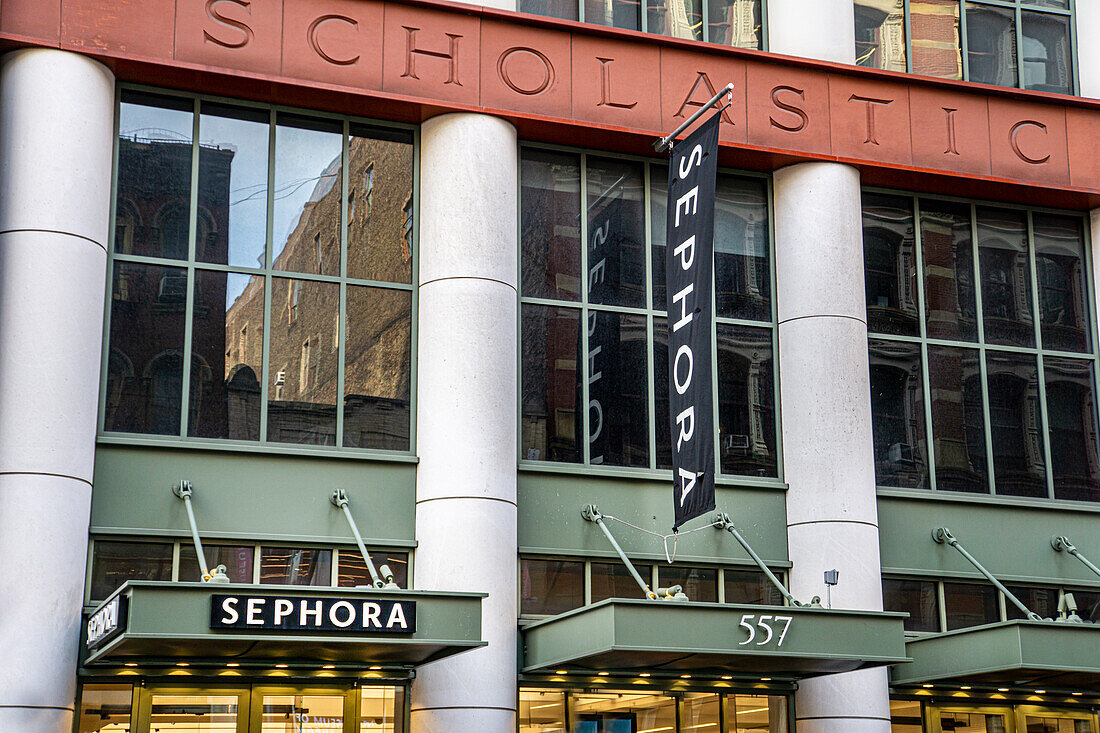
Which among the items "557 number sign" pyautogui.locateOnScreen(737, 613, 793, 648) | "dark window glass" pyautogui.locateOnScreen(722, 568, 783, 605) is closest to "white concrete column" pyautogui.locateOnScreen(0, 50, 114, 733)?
"557 number sign" pyautogui.locateOnScreen(737, 613, 793, 648)

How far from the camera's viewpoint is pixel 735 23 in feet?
65.0

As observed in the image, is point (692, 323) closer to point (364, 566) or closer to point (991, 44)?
point (364, 566)

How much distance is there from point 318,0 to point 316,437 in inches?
221

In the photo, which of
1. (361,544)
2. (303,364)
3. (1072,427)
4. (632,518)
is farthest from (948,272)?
(361,544)

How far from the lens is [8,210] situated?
15641 millimetres

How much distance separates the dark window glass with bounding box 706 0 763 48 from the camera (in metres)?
19.7

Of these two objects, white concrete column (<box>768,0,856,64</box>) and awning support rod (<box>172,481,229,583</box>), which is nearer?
awning support rod (<box>172,481,229,583</box>)

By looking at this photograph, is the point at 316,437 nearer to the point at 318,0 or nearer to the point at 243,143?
the point at 243,143

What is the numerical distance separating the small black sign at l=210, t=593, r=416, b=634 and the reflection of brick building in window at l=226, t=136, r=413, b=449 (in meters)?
3.43

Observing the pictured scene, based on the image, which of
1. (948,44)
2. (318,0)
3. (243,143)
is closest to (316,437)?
(243,143)

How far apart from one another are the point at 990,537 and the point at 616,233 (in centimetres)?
675

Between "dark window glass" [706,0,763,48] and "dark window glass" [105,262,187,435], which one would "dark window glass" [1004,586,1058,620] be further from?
"dark window glass" [105,262,187,435]

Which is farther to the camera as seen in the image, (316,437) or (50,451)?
(316,437)

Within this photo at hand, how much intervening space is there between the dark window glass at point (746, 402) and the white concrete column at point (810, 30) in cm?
414
